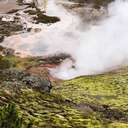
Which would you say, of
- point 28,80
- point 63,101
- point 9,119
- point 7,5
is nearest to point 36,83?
point 28,80

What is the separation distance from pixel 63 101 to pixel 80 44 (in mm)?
74267

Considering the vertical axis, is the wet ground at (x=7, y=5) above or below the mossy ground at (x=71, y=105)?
below

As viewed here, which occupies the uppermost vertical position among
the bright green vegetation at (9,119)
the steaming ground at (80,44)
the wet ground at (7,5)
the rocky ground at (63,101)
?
the bright green vegetation at (9,119)

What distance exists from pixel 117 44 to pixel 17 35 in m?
31.6

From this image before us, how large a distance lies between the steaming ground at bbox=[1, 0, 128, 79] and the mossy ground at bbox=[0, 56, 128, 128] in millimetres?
26092

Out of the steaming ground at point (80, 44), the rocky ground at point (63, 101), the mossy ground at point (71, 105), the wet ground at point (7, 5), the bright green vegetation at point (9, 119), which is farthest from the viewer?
the wet ground at point (7, 5)

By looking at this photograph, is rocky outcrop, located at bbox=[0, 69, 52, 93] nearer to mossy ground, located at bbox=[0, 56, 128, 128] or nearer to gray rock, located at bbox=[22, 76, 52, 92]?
gray rock, located at bbox=[22, 76, 52, 92]

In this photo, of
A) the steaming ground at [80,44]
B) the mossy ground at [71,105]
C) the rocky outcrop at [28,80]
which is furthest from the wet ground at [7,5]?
the rocky outcrop at [28,80]

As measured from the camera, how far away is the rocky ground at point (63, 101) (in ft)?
217

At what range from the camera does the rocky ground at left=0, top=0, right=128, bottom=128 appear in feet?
217

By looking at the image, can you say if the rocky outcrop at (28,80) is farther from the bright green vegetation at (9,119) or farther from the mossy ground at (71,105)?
the bright green vegetation at (9,119)

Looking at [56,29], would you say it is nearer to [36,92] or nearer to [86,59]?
[86,59]

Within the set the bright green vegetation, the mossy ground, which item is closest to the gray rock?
the mossy ground

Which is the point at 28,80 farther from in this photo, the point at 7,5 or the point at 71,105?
the point at 7,5
